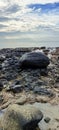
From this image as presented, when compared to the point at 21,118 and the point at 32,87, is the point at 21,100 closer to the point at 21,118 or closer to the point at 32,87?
the point at 32,87

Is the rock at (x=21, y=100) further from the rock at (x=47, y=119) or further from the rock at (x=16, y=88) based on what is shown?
the rock at (x=47, y=119)

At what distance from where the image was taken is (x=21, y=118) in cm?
892

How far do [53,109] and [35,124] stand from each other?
2593 millimetres

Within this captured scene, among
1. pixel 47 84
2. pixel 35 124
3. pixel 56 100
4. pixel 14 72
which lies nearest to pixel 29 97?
pixel 56 100

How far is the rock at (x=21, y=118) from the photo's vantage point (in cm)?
884

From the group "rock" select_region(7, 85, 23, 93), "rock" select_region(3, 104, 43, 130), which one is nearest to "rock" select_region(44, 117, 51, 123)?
"rock" select_region(3, 104, 43, 130)

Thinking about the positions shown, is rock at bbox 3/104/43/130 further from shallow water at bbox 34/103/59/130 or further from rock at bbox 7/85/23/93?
rock at bbox 7/85/23/93

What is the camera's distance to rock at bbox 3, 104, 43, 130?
8.84 metres

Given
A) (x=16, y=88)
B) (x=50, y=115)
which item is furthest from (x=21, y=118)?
(x=16, y=88)

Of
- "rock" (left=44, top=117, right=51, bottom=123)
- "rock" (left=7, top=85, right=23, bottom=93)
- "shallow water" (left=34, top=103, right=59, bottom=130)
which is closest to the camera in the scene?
"shallow water" (left=34, top=103, right=59, bottom=130)

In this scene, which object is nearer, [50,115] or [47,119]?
[47,119]

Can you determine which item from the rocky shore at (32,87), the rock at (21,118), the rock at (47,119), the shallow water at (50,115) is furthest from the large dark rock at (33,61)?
the rock at (21,118)

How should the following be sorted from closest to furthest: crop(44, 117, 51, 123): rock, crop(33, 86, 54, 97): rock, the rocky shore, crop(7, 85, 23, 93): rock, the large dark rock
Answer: crop(44, 117, 51, 123): rock → the rocky shore → crop(33, 86, 54, 97): rock → crop(7, 85, 23, 93): rock → the large dark rock

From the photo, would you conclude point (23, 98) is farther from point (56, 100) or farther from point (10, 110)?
point (10, 110)
